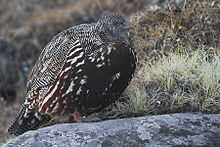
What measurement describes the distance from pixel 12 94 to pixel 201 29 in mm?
6772

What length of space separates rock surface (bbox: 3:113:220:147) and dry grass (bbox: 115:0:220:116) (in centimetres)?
→ 38

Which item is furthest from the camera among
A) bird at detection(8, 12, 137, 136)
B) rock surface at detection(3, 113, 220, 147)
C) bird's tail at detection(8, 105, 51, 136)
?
bird's tail at detection(8, 105, 51, 136)

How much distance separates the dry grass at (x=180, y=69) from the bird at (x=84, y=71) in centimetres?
45

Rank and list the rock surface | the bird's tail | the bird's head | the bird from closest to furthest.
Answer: the rock surface
the bird
the bird's head
the bird's tail

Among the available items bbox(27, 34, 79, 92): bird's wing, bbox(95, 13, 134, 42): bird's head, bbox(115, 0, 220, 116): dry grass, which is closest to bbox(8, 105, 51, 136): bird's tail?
bbox(27, 34, 79, 92): bird's wing

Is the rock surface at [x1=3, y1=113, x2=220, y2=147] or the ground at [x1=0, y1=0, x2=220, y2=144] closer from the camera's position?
the rock surface at [x1=3, y1=113, x2=220, y2=147]

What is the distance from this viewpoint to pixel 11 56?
11.2 meters

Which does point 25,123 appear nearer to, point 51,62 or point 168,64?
point 51,62

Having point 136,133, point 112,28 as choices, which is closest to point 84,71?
point 112,28

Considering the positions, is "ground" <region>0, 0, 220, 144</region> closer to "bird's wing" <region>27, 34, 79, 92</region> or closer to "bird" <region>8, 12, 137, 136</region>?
"bird" <region>8, 12, 137, 136</region>

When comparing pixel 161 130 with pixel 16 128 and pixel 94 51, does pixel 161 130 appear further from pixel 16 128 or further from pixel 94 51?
pixel 16 128

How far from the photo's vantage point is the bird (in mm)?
3760

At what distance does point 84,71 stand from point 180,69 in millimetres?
1328

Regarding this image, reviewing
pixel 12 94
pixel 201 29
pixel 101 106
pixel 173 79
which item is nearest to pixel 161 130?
pixel 101 106
